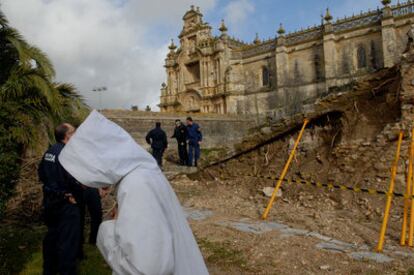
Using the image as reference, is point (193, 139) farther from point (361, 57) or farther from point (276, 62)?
point (276, 62)

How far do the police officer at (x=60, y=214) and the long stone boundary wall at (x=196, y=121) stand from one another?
606 inches

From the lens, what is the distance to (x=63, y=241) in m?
3.98

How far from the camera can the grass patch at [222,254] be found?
5.09 metres

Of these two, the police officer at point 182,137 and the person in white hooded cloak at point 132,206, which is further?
the police officer at point 182,137

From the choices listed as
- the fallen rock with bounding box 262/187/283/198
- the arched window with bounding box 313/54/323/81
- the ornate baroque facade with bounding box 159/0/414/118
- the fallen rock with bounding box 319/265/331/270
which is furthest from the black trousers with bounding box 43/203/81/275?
the arched window with bounding box 313/54/323/81

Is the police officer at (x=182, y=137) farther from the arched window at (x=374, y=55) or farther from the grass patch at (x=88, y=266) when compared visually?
the arched window at (x=374, y=55)

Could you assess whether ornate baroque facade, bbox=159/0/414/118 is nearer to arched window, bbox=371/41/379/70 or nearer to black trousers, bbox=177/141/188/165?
arched window, bbox=371/41/379/70

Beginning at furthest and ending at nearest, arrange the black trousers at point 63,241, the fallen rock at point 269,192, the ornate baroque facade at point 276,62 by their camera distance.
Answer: the ornate baroque facade at point 276,62 → the fallen rock at point 269,192 → the black trousers at point 63,241

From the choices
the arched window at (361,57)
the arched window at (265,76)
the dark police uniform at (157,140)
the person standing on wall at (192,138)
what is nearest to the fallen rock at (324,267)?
the dark police uniform at (157,140)

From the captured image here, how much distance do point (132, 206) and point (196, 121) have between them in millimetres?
23071

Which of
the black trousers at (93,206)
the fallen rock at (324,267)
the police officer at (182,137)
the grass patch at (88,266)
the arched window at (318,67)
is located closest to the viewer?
the fallen rock at (324,267)

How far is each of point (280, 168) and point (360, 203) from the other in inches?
114

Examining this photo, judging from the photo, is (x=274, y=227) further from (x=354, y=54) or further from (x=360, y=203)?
(x=354, y=54)

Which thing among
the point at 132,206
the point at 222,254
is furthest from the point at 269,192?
the point at 132,206
